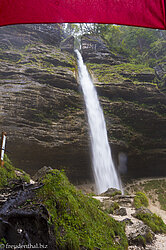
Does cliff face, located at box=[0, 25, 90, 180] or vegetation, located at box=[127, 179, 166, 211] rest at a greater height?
cliff face, located at box=[0, 25, 90, 180]

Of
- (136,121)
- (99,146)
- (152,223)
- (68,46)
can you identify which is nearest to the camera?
(152,223)

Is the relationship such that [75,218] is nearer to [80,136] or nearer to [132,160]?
[80,136]

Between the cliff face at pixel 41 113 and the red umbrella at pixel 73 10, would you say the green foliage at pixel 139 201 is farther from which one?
the red umbrella at pixel 73 10

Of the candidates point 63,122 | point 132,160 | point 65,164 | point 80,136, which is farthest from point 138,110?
point 65,164

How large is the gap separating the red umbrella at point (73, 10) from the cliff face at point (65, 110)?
11.5 meters

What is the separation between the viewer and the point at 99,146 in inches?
579

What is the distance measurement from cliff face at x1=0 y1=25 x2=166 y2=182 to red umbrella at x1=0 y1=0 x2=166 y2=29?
11.5 m

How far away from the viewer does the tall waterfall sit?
1448 cm

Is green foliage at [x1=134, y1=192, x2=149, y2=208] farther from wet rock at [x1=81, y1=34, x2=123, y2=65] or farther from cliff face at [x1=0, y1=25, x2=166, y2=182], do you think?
wet rock at [x1=81, y1=34, x2=123, y2=65]

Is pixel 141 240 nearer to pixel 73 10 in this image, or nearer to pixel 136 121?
pixel 73 10

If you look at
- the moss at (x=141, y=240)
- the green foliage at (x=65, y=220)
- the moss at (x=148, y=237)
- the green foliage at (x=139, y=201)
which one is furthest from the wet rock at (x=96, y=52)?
the green foliage at (x=65, y=220)

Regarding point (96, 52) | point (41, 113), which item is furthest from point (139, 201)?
point (96, 52)

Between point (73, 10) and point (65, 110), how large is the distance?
13296 mm

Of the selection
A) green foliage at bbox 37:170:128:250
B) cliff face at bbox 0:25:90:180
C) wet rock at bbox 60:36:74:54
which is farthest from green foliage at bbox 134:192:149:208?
wet rock at bbox 60:36:74:54
